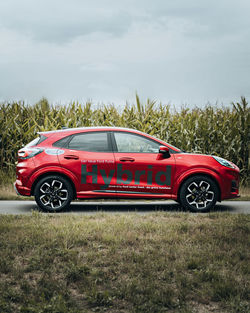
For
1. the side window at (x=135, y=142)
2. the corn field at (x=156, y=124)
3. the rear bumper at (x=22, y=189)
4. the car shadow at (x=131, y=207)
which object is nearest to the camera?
the rear bumper at (x=22, y=189)

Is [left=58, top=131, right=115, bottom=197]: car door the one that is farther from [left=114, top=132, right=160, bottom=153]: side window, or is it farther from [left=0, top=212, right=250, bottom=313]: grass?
[left=0, top=212, right=250, bottom=313]: grass

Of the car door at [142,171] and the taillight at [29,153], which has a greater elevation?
the taillight at [29,153]

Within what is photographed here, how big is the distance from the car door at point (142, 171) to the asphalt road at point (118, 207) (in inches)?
23.6

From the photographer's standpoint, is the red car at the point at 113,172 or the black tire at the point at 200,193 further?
the black tire at the point at 200,193

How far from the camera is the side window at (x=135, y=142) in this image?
9.90 metres

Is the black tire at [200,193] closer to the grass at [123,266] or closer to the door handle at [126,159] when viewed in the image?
the door handle at [126,159]

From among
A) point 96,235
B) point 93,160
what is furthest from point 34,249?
point 93,160

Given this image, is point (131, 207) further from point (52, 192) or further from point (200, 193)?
point (52, 192)

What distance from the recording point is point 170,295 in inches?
185

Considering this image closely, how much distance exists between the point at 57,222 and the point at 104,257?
218 cm

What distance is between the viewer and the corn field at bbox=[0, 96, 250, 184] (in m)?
16.5

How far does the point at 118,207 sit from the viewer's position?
11.0m

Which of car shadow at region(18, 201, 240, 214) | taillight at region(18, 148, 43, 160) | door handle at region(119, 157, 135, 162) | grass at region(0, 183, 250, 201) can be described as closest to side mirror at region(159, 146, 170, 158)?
door handle at region(119, 157, 135, 162)

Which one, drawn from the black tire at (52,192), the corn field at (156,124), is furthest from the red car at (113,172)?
the corn field at (156,124)
